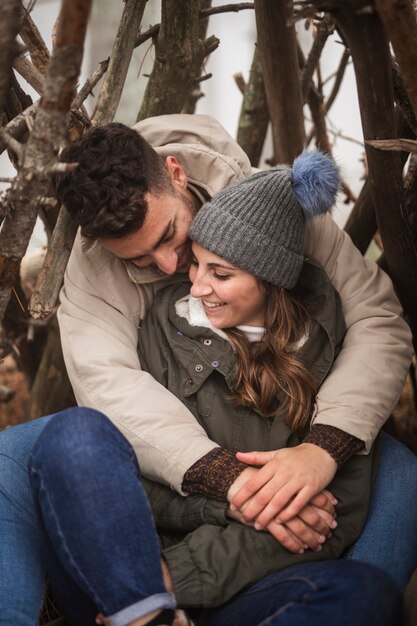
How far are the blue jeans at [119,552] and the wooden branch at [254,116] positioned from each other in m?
1.78

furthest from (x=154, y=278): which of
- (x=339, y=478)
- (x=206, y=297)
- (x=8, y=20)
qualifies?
(x=8, y=20)

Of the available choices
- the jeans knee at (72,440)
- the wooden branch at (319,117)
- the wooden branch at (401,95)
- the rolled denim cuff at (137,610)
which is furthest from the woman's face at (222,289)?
the wooden branch at (319,117)

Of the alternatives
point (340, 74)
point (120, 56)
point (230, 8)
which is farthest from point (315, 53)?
point (120, 56)

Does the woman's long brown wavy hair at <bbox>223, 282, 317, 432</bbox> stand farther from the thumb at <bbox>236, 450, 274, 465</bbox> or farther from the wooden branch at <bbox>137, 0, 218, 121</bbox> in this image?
the wooden branch at <bbox>137, 0, 218, 121</bbox>

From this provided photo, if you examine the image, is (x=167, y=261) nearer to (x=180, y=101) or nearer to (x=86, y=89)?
(x=86, y=89)

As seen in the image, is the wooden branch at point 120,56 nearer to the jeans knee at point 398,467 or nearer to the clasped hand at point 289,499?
the clasped hand at point 289,499

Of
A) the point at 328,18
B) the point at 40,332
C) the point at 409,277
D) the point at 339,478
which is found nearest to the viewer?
the point at 339,478

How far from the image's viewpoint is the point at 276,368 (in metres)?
1.88

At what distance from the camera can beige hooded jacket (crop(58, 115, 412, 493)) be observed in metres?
1.80

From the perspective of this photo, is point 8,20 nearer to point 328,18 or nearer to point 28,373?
point 328,18

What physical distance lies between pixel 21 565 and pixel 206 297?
74 centimetres

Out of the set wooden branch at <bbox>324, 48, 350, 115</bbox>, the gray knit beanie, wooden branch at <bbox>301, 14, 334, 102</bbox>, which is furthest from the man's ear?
wooden branch at <bbox>324, 48, 350, 115</bbox>

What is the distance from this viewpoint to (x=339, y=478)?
1817 millimetres

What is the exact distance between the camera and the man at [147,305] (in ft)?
5.63
